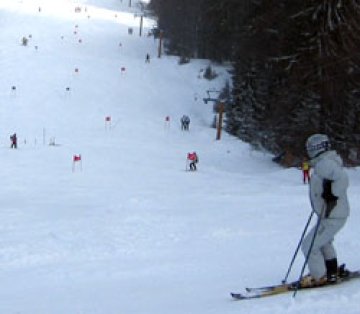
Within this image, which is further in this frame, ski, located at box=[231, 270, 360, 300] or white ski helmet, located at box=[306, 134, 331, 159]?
ski, located at box=[231, 270, 360, 300]

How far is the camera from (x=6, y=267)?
31.4ft

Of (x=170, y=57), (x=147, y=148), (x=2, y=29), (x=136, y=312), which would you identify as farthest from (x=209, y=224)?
(x=2, y=29)

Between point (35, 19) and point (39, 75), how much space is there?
2032 cm

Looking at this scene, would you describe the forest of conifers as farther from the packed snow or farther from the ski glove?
the ski glove

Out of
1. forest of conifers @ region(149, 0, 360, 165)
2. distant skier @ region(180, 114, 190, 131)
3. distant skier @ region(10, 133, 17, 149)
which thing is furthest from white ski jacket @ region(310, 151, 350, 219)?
distant skier @ region(180, 114, 190, 131)

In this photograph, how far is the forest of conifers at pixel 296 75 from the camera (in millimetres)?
23234

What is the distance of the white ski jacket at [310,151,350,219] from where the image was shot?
6.54 meters

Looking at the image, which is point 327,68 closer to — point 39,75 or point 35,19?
point 39,75

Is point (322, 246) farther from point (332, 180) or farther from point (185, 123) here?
point (185, 123)

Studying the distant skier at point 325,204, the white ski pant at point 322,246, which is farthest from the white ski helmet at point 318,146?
the white ski pant at point 322,246

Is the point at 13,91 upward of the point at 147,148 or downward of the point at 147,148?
upward

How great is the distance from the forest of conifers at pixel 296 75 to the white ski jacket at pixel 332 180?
55.9 feet

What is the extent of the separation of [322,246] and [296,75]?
18.3 metres

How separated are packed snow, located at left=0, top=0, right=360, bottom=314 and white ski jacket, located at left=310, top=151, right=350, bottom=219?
87cm
